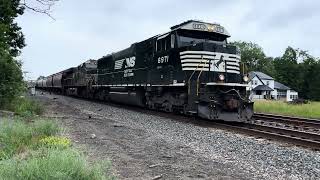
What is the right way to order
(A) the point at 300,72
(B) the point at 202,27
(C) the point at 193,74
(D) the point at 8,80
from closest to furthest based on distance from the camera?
(C) the point at 193,74 < (B) the point at 202,27 < (D) the point at 8,80 < (A) the point at 300,72

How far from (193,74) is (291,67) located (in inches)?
4668

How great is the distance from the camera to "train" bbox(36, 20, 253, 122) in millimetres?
16078

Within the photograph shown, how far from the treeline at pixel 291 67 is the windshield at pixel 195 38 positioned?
101 metres

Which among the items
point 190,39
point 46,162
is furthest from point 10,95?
point 46,162

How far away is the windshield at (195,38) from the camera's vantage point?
17.8 metres

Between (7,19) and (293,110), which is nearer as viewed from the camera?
(7,19)

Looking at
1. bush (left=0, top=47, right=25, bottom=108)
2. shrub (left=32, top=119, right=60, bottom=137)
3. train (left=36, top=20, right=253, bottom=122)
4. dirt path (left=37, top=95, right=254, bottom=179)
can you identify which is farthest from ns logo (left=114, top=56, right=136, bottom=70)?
shrub (left=32, top=119, right=60, bottom=137)

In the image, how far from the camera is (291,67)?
424 ft

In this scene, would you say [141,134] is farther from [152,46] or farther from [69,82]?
[69,82]

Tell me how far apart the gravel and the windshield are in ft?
13.0

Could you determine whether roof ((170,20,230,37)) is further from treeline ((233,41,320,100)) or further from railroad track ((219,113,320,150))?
treeline ((233,41,320,100))

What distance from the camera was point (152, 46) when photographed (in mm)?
20984

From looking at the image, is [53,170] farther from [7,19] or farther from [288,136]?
[7,19]

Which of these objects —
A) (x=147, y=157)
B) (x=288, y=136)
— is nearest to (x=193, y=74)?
(x=288, y=136)
